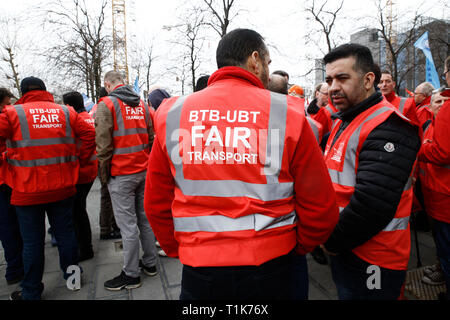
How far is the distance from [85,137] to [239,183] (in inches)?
114

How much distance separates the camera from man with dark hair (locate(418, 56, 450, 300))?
2.27m

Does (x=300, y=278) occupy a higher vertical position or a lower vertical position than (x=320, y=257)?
higher

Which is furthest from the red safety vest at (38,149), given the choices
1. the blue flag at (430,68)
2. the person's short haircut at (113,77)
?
the blue flag at (430,68)

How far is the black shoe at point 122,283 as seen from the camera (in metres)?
3.23

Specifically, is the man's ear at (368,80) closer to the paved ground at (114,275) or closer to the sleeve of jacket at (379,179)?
the sleeve of jacket at (379,179)

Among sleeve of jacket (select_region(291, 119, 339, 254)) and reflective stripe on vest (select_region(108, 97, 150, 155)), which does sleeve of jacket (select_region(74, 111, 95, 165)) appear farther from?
sleeve of jacket (select_region(291, 119, 339, 254))

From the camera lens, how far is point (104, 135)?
10.7 feet

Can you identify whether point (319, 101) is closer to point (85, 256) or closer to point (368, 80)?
point (368, 80)

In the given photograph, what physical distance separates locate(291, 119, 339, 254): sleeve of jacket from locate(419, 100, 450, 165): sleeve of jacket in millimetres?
1451

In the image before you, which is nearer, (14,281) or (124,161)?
(124,161)

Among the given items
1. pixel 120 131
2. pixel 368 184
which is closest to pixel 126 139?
pixel 120 131

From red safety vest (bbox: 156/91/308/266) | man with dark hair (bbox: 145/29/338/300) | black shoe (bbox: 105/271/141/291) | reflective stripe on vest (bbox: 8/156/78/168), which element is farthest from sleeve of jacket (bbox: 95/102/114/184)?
red safety vest (bbox: 156/91/308/266)

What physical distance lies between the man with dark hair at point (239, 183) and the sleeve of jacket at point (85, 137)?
2459 mm
